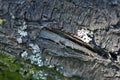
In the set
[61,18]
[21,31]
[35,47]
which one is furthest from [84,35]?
[21,31]

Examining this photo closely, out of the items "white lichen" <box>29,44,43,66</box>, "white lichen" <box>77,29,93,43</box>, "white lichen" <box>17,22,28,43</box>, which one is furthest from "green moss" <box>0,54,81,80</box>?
"white lichen" <box>77,29,93,43</box>

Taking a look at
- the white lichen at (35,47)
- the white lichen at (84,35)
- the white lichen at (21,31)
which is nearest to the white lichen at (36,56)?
the white lichen at (35,47)

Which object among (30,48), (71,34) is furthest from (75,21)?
(30,48)

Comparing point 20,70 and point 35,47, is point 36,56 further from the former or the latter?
point 20,70

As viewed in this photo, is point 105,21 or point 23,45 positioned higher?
point 105,21

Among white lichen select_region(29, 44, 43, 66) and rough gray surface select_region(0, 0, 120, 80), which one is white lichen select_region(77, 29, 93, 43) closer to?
rough gray surface select_region(0, 0, 120, 80)

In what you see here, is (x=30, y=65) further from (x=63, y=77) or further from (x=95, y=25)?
(x=95, y=25)

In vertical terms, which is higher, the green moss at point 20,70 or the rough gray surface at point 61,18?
the rough gray surface at point 61,18

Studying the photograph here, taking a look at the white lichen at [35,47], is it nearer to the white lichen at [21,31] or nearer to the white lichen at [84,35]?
the white lichen at [21,31]
